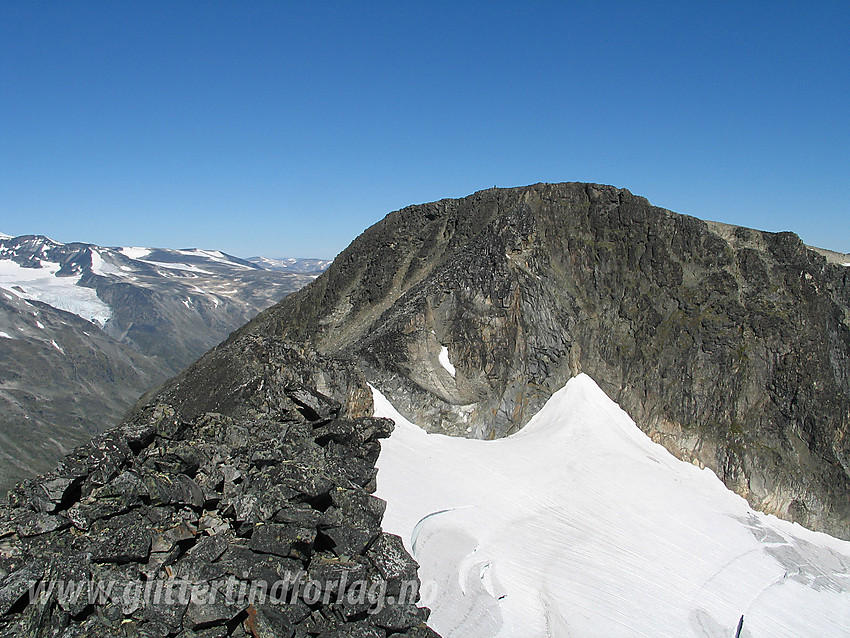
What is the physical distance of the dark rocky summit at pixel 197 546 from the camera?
33.5ft

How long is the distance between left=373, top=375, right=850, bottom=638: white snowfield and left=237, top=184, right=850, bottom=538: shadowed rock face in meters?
2.93

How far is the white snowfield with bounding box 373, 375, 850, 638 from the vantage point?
68.1ft

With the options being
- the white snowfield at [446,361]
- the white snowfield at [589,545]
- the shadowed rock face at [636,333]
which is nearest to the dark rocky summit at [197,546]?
the white snowfield at [589,545]

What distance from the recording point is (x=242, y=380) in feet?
70.4

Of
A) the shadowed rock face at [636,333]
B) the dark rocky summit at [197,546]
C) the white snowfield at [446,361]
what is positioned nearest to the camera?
the dark rocky summit at [197,546]

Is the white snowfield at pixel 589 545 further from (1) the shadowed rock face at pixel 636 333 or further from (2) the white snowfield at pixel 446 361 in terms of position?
(2) the white snowfield at pixel 446 361

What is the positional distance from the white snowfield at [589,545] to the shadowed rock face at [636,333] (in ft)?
9.62

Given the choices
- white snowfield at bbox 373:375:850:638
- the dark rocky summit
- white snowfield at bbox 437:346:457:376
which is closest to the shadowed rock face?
white snowfield at bbox 437:346:457:376

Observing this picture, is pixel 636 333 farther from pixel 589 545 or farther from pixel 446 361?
pixel 589 545

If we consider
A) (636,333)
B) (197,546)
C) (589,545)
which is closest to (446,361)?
(589,545)

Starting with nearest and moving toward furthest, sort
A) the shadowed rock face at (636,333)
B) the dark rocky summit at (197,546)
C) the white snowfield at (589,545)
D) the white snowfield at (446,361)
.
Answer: the dark rocky summit at (197,546) < the white snowfield at (589,545) < the white snowfield at (446,361) < the shadowed rock face at (636,333)

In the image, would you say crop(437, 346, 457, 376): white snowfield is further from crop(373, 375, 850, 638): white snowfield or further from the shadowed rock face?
crop(373, 375, 850, 638): white snowfield

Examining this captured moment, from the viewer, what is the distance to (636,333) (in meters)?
44.6

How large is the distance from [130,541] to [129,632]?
5.52 ft
